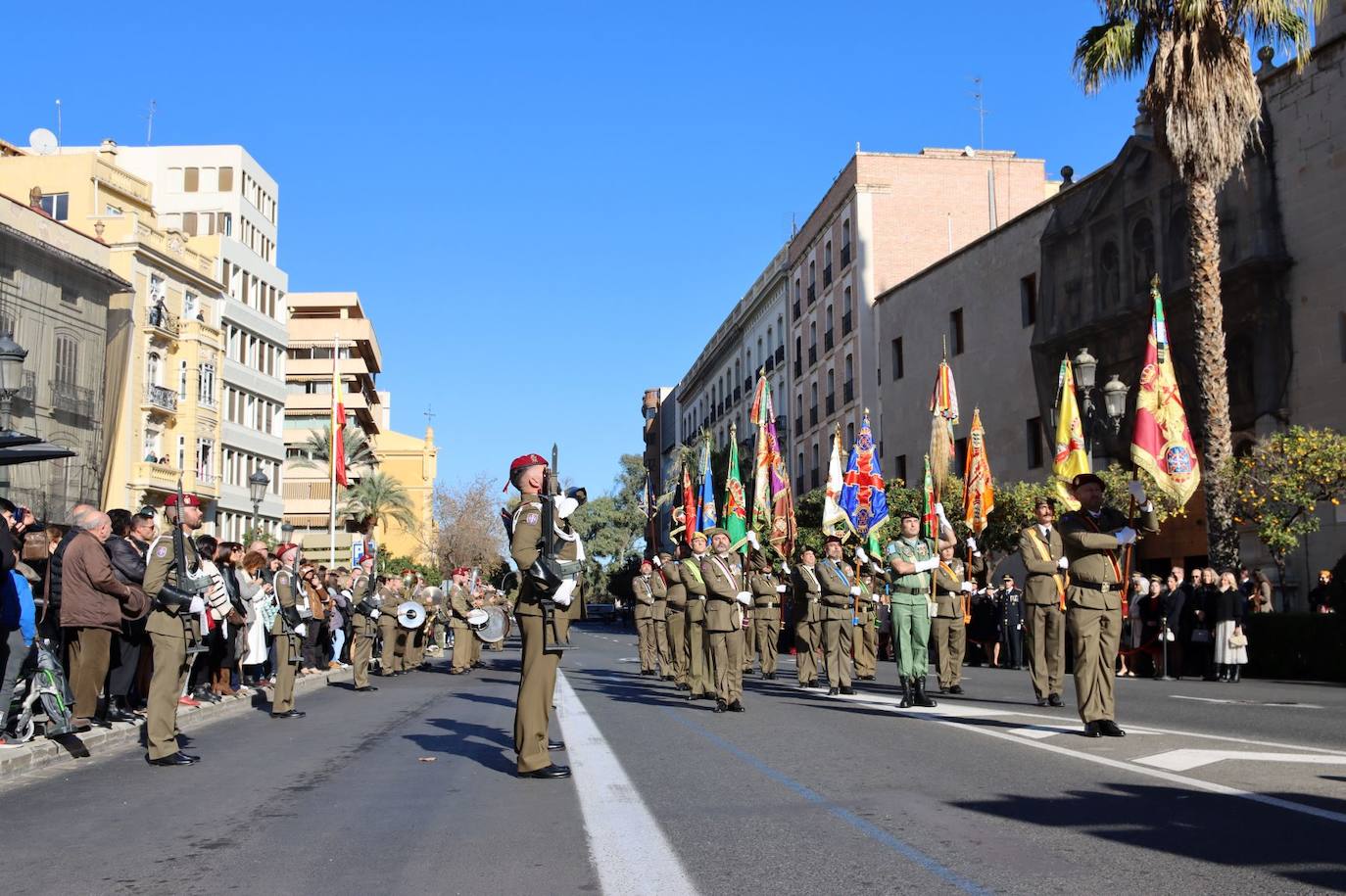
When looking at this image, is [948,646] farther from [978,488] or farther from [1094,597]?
[978,488]

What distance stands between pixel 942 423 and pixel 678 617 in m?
14.6

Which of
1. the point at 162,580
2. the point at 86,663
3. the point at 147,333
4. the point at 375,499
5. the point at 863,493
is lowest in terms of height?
the point at 86,663

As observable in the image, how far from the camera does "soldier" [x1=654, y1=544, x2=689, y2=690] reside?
1855 cm

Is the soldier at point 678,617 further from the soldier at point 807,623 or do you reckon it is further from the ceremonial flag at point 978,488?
the ceremonial flag at point 978,488

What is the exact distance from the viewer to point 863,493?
32031mm

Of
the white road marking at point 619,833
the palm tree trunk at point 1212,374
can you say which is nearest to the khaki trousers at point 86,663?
the white road marking at point 619,833

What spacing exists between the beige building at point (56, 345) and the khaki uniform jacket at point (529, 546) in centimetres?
2992

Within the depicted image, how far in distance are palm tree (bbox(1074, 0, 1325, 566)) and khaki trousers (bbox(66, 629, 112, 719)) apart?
1779 cm

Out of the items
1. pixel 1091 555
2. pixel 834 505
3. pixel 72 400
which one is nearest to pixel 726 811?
pixel 1091 555

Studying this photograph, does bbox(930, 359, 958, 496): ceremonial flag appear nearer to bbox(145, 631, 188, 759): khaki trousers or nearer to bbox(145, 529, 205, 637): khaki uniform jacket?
bbox(145, 529, 205, 637): khaki uniform jacket

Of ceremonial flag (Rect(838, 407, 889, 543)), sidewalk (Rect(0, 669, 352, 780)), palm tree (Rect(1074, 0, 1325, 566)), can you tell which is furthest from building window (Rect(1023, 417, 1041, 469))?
sidewalk (Rect(0, 669, 352, 780))

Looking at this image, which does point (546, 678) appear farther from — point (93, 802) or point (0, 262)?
point (0, 262)

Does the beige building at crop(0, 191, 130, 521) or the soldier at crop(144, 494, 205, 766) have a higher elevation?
the beige building at crop(0, 191, 130, 521)

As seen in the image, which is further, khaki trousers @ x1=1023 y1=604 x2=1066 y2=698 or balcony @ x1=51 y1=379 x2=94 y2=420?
balcony @ x1=51 y1=379 x2=94 y2=420
